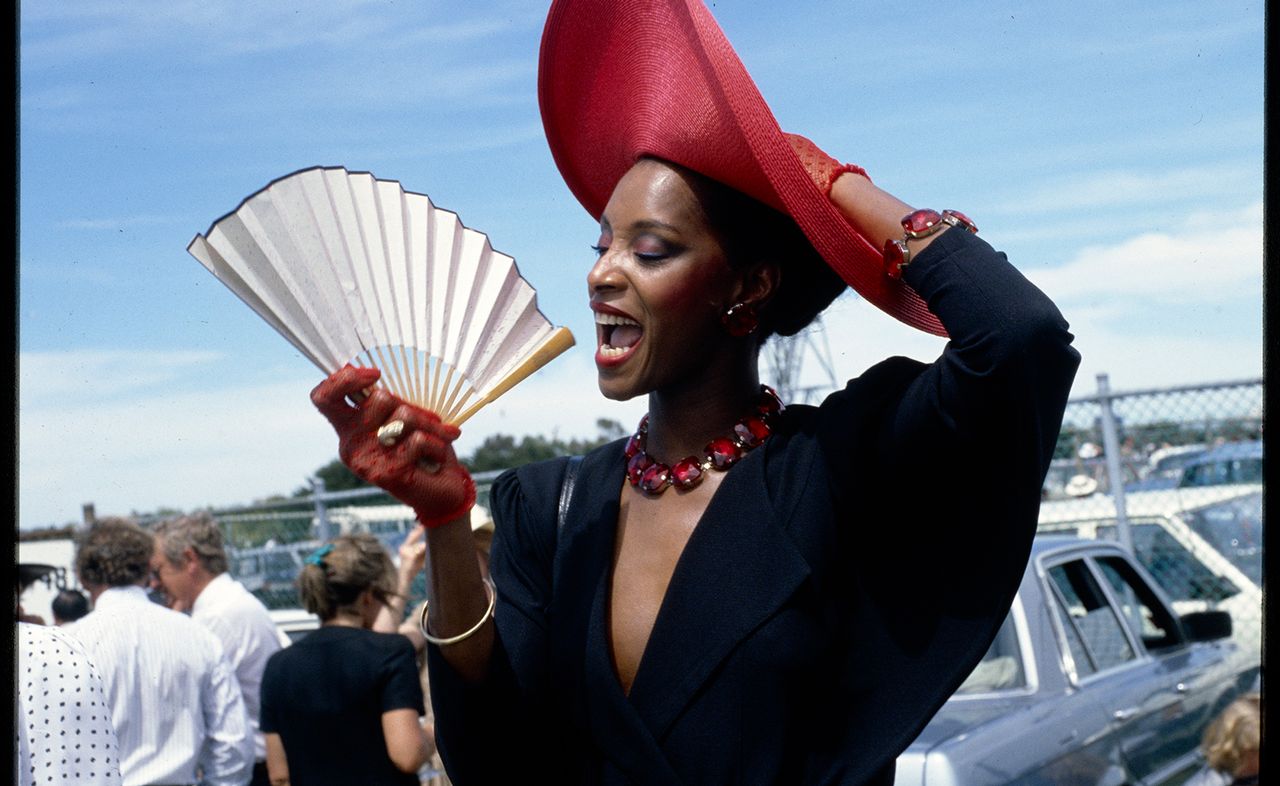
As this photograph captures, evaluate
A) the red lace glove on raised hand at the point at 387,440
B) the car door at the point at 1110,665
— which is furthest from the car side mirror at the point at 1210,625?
the red lace glove on raised hand at the point at 387,440

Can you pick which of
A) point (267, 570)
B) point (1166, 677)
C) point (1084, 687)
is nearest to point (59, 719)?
point (1084, 687)

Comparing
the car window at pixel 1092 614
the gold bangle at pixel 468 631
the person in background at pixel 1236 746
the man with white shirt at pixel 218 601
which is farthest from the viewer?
the man with white shirt at pixel 218 601

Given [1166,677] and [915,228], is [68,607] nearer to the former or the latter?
[1166,677]

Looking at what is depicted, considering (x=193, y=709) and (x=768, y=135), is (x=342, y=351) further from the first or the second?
(x=193, y=709)

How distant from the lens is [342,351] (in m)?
1.84

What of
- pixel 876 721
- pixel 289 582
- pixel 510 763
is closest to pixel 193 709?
pixel 510 763

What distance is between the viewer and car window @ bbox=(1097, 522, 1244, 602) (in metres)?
7.35

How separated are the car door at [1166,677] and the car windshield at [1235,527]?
122 centimetres

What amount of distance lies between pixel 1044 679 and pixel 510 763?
308cm

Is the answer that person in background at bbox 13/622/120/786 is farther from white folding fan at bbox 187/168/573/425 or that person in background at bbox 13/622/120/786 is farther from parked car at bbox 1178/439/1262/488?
parked car at bbox 1178/439/1262/488

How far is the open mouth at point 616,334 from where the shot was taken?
1962mm

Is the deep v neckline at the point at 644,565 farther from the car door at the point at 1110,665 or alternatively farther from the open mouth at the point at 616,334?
the car door at the point at 1110,665

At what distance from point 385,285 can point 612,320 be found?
12.5 inches

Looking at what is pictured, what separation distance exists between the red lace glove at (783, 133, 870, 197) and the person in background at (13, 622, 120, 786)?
65.2 inches
